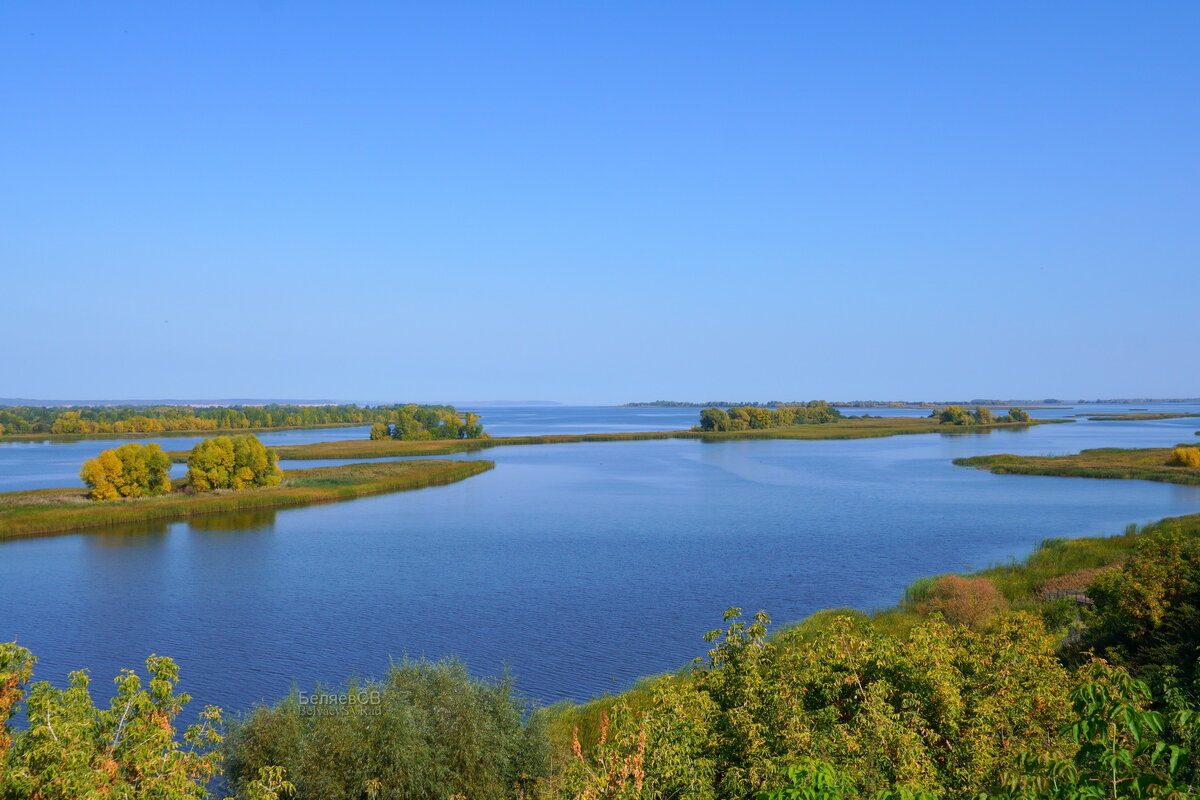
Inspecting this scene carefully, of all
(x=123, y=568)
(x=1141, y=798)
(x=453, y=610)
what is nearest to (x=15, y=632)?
(x=123, y=568)

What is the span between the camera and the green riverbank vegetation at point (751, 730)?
7.41 m

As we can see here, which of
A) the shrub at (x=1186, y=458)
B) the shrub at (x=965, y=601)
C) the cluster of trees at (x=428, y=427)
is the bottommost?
the shrub at (x=965, y=601)

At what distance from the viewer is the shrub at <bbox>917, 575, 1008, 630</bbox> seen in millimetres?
24312

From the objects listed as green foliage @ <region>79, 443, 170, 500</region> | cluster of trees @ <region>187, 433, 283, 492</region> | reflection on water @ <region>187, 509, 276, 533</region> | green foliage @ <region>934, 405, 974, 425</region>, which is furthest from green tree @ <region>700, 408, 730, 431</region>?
green foliage @ <region>79, 443, 170, 500</region>

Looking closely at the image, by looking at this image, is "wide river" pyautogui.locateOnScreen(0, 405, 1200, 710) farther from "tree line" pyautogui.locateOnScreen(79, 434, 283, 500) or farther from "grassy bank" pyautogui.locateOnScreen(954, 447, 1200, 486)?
"tree line" pyautogui.locateOnScreen(79, 434, 283, 500)

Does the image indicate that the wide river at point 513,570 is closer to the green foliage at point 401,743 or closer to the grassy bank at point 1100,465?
the grassy bank at point 1100,465

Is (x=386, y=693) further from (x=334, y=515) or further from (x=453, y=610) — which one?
(x=334, y=515)

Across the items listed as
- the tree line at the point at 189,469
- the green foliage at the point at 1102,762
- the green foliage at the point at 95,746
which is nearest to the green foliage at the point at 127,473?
the tree line at the point at 189,469

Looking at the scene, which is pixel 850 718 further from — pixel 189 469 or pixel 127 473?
pixel 189 469

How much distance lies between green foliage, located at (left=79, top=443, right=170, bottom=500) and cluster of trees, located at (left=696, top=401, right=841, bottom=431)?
10036 centimetres

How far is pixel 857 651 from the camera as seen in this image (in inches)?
484

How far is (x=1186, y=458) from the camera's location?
238ft

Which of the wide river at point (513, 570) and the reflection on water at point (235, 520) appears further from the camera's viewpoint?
the reflection on water at point (235, 520)

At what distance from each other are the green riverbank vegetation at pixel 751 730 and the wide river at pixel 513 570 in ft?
20.8
